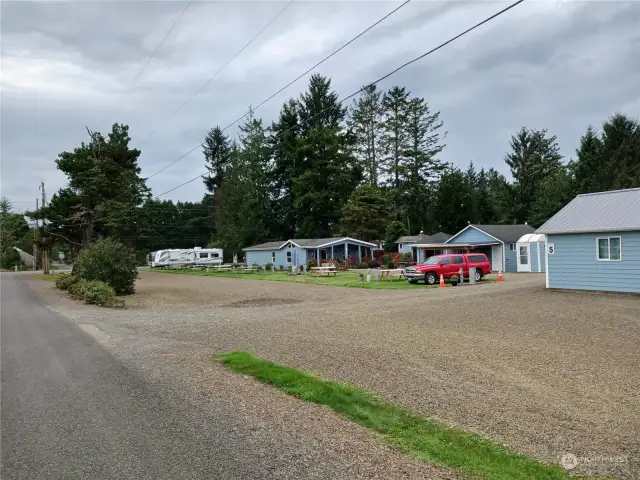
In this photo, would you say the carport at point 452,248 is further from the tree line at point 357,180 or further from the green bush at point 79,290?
the green bush at point 79,290

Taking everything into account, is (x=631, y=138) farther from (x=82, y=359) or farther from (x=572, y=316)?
(x=82, y=359)

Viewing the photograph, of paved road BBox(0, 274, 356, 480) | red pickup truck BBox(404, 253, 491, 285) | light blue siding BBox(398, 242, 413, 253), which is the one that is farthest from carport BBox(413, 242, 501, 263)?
paved road BBox(0, 274, 356, 480)

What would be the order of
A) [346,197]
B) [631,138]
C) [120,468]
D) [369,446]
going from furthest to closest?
1. [346,197]
2. [631,138]
3. [369,446]
4. [120,468]

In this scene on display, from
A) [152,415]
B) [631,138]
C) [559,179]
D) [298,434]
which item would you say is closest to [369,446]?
[298,434]

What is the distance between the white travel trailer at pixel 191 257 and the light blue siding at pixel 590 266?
52.0 m

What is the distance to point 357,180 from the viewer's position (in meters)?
70.5

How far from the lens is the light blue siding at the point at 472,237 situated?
40.3 m

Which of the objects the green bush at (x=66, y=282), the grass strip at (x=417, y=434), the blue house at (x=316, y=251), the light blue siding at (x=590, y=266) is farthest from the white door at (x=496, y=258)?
the grass strip at (x=417, y=434)

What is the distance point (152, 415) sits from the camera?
612 cm

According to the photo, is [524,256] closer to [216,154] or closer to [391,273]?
[391,273]

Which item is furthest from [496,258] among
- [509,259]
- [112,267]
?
[112,267]

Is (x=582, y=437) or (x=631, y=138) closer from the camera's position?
(x=582, y=437)

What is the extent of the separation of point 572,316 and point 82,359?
11948 millimetres

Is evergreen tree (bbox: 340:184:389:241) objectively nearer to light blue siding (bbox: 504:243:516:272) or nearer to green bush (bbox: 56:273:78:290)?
light blue siding (bbox: 504:243:516:272)
